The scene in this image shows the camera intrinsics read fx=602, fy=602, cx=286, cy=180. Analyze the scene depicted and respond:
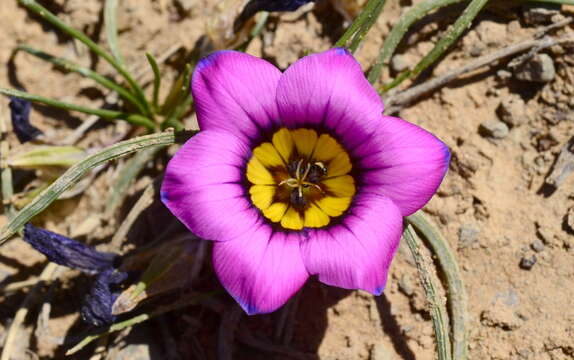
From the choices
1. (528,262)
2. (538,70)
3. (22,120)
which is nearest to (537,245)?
(528,262)

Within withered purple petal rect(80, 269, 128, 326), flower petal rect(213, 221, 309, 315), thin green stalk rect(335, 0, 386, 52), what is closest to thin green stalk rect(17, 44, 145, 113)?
withered purple petal rect(80, 269, 128, 326)

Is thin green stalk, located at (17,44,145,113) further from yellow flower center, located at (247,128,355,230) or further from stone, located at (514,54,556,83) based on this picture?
stone, located at (514,54,556,83)

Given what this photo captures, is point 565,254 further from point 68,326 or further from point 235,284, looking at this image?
point 68,326

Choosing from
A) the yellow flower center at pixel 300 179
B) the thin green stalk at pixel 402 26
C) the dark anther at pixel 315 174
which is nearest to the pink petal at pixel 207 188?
the yellow flower center at pixel 300 179

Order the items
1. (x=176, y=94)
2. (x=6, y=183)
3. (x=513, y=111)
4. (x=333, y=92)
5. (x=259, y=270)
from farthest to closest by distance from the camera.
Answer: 1. (x=176, y=94)
2. (x=6, y=183)
3. (x=513, y=111)
4. (x=333, y=92)
5. (x=259, y=270)

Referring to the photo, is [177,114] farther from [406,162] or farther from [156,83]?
[406,162]

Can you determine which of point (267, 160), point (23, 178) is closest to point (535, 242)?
point (267, 160)
